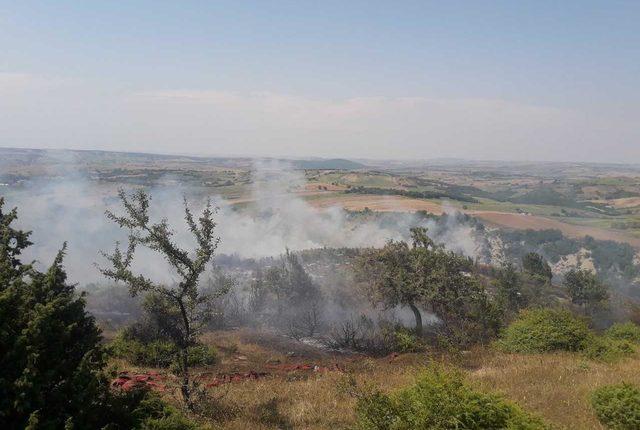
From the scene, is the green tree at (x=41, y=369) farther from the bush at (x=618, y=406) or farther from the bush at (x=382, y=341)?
the bush at (x=382, y=341)

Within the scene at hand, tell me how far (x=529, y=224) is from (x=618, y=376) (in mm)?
55007

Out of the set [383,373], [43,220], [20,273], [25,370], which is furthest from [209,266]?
[25,370]

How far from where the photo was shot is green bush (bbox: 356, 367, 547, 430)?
4684 millimetres

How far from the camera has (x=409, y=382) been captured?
730 cm

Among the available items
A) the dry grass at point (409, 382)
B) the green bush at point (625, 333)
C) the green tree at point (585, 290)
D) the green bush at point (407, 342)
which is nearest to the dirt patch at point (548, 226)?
the green tree at point (585, 290)

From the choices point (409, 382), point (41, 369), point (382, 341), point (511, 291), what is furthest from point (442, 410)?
point (511, 291)

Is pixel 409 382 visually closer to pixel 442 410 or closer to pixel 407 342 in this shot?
pixel 442 410

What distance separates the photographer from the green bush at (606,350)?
1240 cm

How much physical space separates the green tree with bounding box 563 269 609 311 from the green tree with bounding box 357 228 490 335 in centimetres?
1429

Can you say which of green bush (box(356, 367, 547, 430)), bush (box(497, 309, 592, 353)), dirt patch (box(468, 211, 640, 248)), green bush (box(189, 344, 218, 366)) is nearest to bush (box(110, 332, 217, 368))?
green bush (box(189, 344, 218, 366))

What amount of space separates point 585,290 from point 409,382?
28.7 metres

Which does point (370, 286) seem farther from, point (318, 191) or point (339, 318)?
point (318, 191)

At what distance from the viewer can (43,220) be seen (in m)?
48.6

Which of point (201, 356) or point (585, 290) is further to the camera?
point (585, 290)
